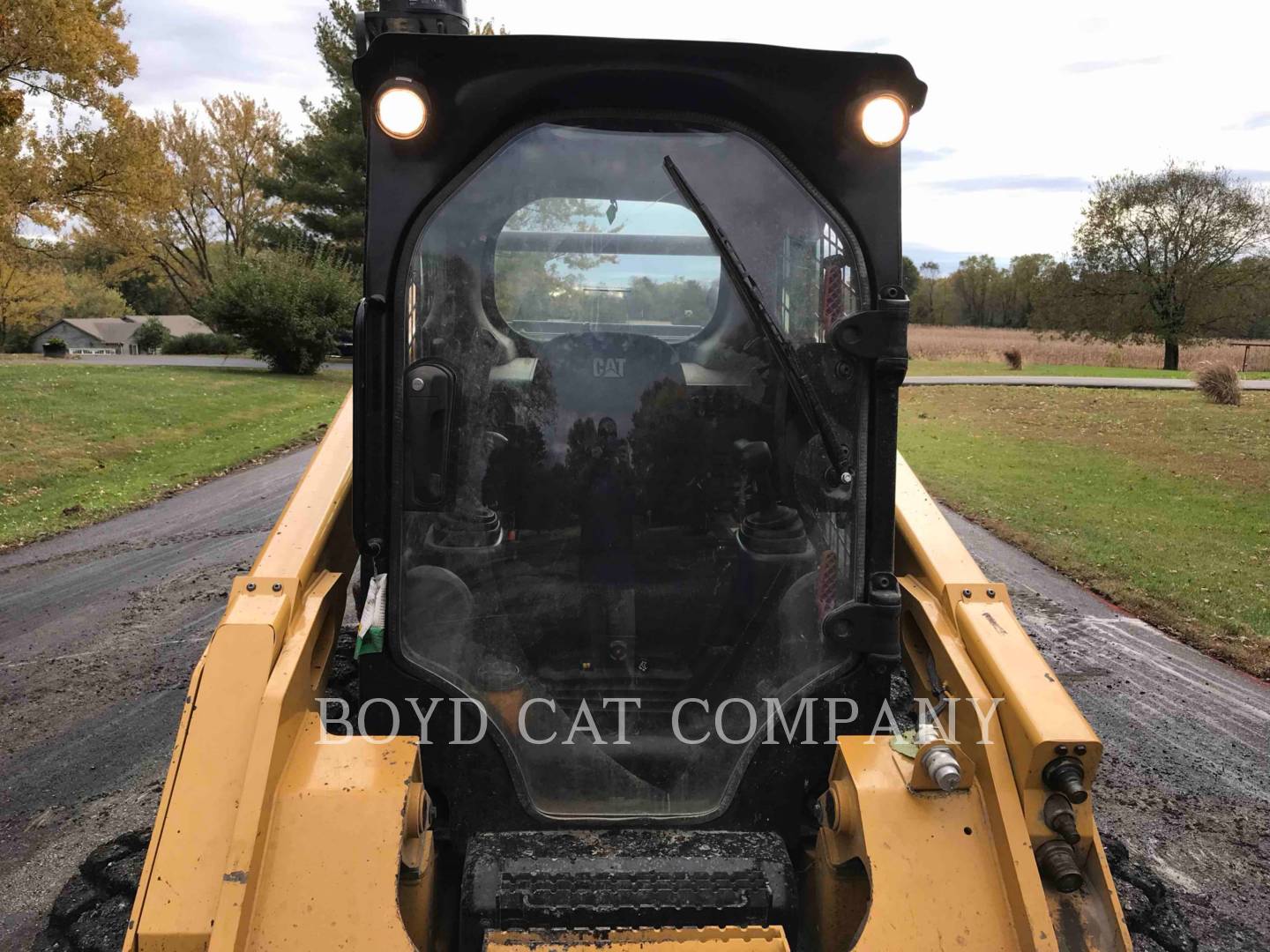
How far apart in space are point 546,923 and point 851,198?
1.84m

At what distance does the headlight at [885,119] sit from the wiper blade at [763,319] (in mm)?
416

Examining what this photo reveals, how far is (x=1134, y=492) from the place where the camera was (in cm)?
1127

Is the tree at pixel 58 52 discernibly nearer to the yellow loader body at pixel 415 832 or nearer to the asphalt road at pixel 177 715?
the asphalt road at pixel 177 715

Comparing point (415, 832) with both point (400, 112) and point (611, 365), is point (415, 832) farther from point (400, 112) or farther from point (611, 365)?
point (400, 112)

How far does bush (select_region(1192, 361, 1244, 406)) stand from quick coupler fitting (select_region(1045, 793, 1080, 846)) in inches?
806

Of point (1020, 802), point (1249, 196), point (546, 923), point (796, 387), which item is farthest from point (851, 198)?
point (1249, 196)

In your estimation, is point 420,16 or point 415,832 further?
point 420,16

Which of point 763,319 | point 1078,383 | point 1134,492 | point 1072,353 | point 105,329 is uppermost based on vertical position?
point 105,329

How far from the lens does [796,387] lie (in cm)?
239

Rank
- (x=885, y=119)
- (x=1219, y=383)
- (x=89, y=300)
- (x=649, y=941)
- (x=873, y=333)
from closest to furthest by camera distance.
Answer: (x=649, y=941) → (x=885, y=119) → (x=873, y=333) → (x=1219, y=383) → (x=89, y=300)

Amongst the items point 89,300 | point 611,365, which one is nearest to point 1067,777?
point 611,365

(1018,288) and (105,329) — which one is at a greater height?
(1018,288)

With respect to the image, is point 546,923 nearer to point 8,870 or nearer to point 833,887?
point 833,887

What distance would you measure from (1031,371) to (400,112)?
32239mm
